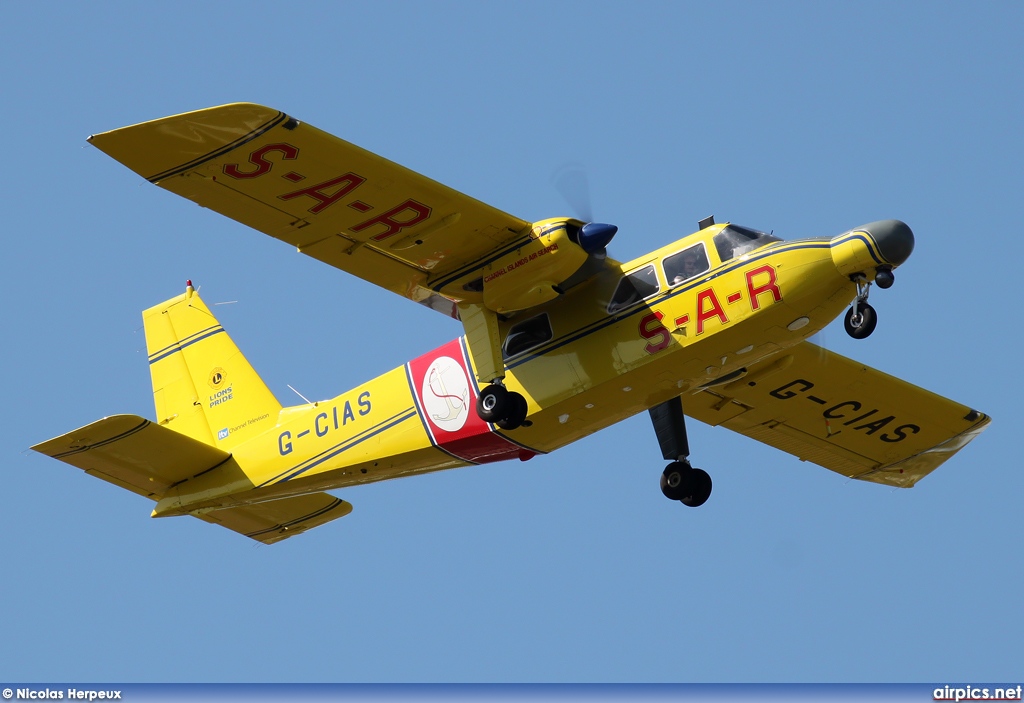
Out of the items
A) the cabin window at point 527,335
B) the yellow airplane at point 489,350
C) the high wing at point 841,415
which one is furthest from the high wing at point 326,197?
the high wing at point 841,415

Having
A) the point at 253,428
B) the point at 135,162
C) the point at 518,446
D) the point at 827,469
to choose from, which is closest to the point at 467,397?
the point at 518,446

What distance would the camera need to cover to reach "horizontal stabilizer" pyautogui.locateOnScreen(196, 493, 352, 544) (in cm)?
2261

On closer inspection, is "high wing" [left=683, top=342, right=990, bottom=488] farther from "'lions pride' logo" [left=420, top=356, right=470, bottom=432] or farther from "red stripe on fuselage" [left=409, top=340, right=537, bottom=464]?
"'lions pride' logo" [left=420, top=356, right=470, bottom=432]

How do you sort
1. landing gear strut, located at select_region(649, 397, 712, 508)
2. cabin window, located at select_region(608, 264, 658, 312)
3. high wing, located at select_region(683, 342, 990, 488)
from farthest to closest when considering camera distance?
high wing, located at select_region(683, 342, 990, 488) < landing gear strut, located at select_region(649, 397, 712, 508) < cabin window, located at select_region(608, 264, 658, 312)

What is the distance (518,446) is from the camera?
1980cm

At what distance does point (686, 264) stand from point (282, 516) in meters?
8.30

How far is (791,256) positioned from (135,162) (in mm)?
7917

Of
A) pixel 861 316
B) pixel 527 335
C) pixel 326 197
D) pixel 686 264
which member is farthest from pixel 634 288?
pixel 326 197

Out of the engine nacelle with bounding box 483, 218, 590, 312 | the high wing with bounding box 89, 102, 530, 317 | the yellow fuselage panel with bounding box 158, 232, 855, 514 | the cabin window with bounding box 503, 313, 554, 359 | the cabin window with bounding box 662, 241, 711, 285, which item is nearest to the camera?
the high wing with bounding box 89, 102, 530, 317

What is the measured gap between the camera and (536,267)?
18.2 m

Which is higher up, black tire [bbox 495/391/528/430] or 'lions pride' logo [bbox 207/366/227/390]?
'lions pride' logo [bbox 207/366/227/390]

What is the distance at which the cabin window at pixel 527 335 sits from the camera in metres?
19.2

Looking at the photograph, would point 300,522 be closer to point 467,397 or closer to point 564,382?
point 467,397

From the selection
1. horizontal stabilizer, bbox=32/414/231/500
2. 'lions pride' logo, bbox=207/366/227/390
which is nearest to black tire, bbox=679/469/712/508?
horizontal stabilizer, bbox=32/414/231/500
